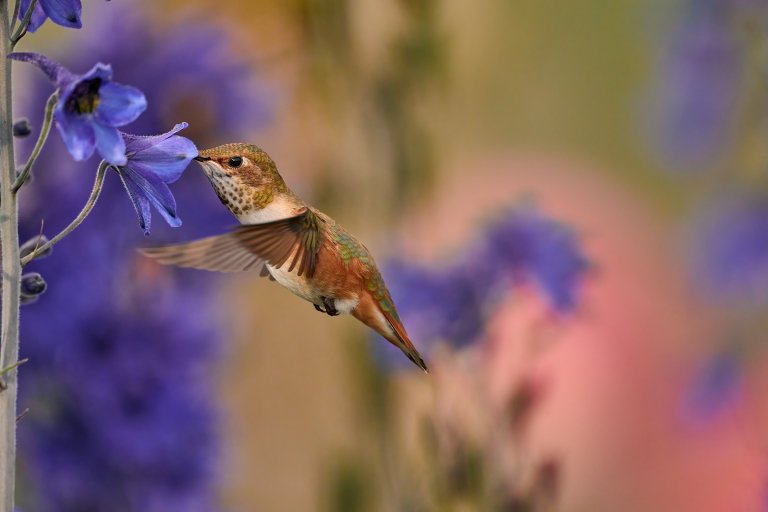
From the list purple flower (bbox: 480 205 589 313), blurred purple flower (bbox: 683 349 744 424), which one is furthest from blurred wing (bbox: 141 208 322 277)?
blurred purple flower (bbox: 683 349 744 424)

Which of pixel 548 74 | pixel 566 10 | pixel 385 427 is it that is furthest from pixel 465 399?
pixel 566 10

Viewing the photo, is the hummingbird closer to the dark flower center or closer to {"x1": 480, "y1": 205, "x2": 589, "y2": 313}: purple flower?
the dark flower center

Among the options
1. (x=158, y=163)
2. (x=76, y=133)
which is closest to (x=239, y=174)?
(x=158, y=163)

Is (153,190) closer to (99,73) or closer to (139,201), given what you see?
(139,201)

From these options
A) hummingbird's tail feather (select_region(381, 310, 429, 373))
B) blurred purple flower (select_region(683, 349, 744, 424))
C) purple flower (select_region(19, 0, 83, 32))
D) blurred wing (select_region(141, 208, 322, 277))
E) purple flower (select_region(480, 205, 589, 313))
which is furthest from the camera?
blurred purple flower (select_region(683, 349, 744, 424))

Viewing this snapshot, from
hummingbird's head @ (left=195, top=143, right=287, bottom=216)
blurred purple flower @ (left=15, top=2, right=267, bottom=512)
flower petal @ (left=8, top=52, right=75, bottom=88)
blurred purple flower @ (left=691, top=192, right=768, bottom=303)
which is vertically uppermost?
blurred purple flower @ (left=691, top=192, right=768, bottom=303)

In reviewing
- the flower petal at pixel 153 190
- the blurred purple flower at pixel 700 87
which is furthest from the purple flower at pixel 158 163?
the blurred purple flower at pixel 700 87
